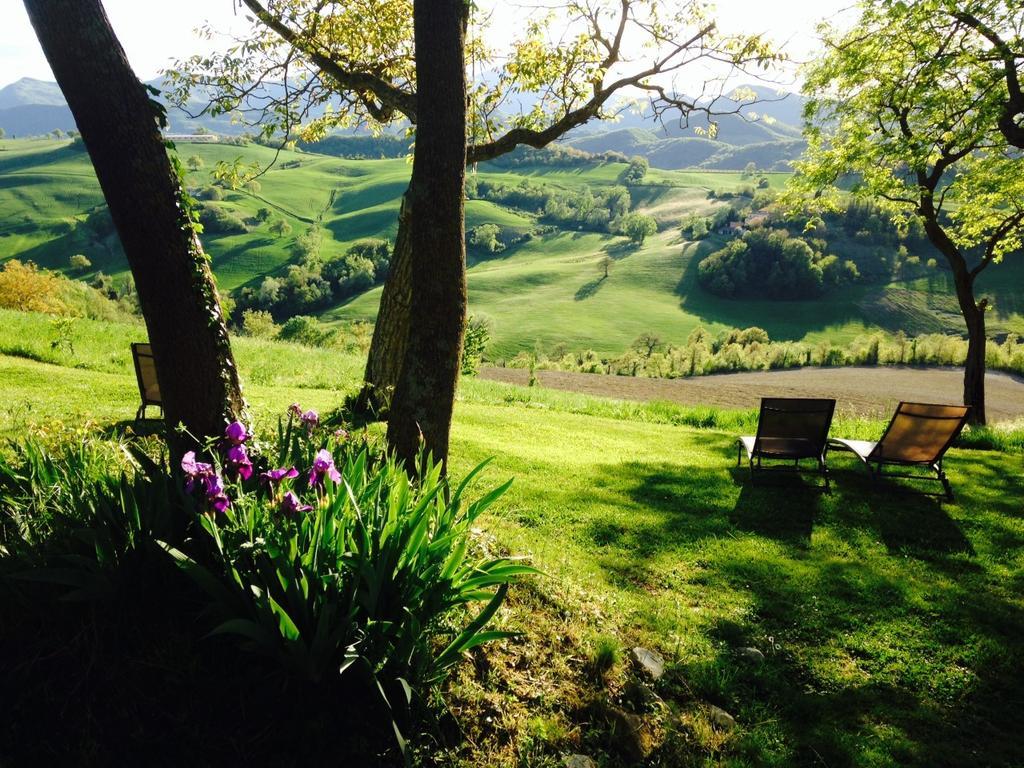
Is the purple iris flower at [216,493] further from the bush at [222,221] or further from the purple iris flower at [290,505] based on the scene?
the bush at [222,221]

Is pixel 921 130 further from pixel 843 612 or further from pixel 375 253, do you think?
pixel 375 253

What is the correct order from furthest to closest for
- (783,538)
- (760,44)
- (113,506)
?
(760,44)
(783,538)
(113,506)

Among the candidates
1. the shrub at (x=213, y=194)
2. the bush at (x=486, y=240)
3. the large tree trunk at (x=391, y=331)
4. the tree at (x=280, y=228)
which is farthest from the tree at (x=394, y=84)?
the shrub at (x=213, y=194)

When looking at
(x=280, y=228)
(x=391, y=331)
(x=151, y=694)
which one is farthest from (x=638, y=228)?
(x=151, y=694)

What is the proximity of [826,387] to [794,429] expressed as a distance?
2403cm

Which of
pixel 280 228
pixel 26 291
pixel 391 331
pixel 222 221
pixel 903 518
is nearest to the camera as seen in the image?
pixel 903 518

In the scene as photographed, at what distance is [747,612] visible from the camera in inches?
174

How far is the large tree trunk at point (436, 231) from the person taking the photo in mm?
4410

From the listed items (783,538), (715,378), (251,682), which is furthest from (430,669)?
(715,378)

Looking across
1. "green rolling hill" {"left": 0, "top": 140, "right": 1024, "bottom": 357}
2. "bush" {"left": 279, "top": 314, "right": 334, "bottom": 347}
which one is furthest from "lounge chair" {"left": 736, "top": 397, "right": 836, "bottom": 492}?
"bush" {"left": 279, "top": 314, "right": 334, "bottom": 347}

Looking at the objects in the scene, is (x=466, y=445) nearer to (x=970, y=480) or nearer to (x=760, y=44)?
(x=970, y=480)

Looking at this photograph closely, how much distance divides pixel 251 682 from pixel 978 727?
4.07 metres

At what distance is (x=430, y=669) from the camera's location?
2.88 metres

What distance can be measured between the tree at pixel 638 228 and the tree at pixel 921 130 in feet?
316
